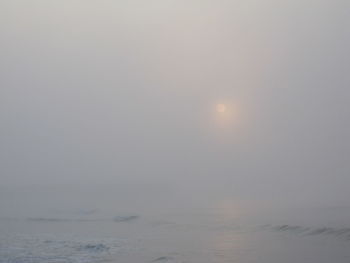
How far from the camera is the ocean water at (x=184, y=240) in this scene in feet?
60.5

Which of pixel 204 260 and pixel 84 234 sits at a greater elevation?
pixel 84 234

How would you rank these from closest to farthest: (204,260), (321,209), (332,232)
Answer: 1. (204,260)
2. (332,232)
3. (321,209)

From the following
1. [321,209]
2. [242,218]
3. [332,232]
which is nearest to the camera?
[332,232]

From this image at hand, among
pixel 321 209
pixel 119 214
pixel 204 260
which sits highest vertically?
pixel 119 214

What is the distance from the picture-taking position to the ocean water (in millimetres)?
18453

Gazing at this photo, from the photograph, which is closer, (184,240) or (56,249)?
(56,249)

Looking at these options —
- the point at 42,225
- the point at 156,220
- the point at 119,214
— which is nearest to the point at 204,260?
the point at 156,220

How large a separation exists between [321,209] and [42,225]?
19.0 m

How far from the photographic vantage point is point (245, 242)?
2134 centimetres

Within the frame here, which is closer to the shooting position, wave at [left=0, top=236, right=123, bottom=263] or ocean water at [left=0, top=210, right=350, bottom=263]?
Answer: ocean water at [left=0, top=210, right=350, bottom=263]

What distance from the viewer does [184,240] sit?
23062mm

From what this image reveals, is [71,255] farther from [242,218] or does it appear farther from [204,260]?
[242,218]

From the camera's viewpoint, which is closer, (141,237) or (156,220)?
(141,237)

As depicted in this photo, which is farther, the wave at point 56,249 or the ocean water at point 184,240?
the wave at point 56,249
